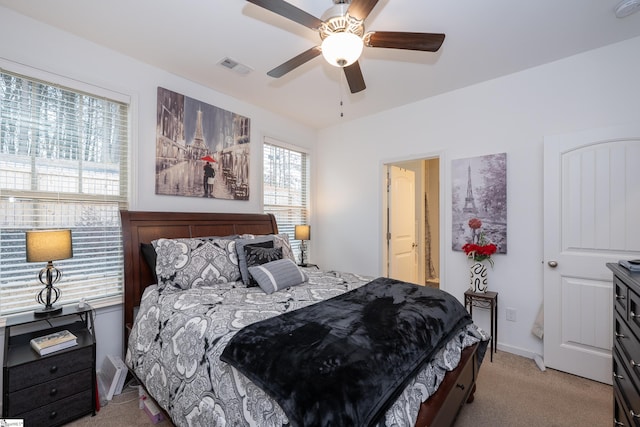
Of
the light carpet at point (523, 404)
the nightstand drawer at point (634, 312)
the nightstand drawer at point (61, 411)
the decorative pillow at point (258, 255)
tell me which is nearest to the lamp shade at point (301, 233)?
the decorative pillow at point (258, 255)

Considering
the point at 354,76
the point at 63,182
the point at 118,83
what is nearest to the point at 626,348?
the point at 354,76

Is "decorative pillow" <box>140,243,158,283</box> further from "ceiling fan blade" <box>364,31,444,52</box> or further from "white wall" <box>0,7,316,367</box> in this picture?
"ceiling fan blade" <box>364,31,444,52</box>

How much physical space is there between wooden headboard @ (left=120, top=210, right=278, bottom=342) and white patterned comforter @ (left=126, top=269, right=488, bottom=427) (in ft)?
0.95

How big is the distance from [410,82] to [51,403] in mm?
4031

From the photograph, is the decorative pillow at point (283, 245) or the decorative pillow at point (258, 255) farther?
the decorative pillow at point (283, 245)

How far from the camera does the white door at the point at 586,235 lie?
2342 millimetres

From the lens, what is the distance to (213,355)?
143 cm

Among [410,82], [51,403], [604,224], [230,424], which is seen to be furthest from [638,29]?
[51,403]

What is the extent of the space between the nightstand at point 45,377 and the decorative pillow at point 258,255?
1205mm

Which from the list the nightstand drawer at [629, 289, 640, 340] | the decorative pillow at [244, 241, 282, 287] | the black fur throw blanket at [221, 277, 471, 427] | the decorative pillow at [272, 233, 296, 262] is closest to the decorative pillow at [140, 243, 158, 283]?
the decorative pillow at [244, 241, 282, 287]

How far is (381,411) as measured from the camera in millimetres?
1093

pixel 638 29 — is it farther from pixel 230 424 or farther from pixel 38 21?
pixel 38 21

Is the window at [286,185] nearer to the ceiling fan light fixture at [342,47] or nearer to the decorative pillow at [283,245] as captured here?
the decorative pillow at [283,245]

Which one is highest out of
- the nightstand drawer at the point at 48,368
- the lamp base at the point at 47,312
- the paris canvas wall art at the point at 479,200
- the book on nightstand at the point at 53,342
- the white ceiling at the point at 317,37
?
the white ceiling at the point at 317,37
